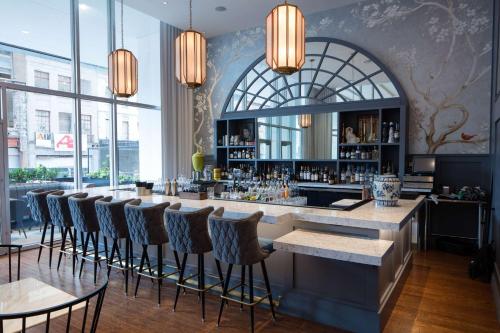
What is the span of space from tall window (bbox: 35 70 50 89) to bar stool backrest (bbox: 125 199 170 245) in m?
3.40

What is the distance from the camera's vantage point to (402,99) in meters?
5.27

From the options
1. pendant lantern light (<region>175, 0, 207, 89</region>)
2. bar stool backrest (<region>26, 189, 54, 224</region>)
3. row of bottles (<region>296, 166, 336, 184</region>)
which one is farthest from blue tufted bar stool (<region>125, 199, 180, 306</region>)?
row of bottles (<region>296, 166, 336, 184</region>)

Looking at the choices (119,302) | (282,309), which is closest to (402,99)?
(282,309)

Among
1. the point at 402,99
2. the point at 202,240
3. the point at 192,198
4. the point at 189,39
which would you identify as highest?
the point at 189,39

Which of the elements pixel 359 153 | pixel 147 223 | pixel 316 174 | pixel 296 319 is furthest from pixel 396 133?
pixel 147 223

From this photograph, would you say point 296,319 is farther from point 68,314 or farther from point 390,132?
point 390,132

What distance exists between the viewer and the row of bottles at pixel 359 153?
560 cm

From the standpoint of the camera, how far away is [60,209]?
3.99 metres

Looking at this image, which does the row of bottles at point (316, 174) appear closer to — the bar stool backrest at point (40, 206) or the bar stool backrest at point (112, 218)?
the bar stool backrest at point (112, 218)

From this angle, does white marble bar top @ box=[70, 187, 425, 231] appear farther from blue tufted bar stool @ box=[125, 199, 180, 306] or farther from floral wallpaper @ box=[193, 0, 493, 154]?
floral wallpaper @ box=[193, 0, 493, 154]

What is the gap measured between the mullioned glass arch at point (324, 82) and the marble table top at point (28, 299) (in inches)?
199

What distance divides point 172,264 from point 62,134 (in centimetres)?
332

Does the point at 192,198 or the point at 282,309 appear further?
the point at 192,198

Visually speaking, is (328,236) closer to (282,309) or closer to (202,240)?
(282,309)
